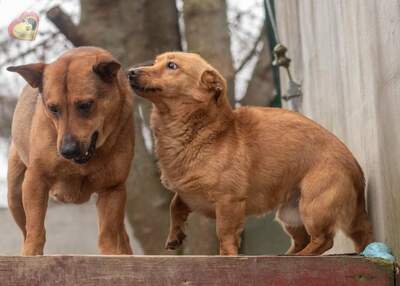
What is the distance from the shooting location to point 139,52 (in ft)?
30.9

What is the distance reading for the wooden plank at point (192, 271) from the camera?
3.74m

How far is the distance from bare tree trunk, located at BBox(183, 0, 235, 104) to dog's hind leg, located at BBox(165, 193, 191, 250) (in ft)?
14.4

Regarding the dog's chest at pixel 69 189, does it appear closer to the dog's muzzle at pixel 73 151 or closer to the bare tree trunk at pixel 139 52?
the dog's muzzle at pixel 73 151

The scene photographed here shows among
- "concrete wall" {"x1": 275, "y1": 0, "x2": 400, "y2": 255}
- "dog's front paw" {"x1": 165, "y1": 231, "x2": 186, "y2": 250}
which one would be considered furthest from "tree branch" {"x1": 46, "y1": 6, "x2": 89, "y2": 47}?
"dog's front paw" {"x1": 165, "y1": 231, "x2": 186, "y2": 250}

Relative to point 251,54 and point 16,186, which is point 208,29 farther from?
point 16,186

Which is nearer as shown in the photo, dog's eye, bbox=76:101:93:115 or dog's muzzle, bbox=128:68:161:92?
dog's muzzle, bbox=128:68:161:92

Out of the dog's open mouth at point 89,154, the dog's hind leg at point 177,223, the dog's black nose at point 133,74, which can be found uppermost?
the dog's black nose at point 133,74

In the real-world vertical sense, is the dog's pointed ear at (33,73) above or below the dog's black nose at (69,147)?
above

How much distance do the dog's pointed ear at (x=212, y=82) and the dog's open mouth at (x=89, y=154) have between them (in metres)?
0.61

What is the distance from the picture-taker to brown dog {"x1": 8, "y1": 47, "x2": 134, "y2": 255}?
15.5 ft

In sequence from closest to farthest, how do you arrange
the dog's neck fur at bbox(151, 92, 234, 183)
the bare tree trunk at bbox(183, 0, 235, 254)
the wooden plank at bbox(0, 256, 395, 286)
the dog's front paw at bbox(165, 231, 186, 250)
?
the wooden plank at bbox(0, 256, 395, 286) → the dog's neck fur at bbox(151, 92, 234, 183) → the dog's front paw at bbox(165, 231, 186, 250) → the bare tree trunk at bbox(183, 0, 235, 254)

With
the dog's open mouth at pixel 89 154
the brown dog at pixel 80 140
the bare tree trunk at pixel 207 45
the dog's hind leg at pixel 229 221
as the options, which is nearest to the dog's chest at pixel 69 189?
the brown dog at pixel 80 140

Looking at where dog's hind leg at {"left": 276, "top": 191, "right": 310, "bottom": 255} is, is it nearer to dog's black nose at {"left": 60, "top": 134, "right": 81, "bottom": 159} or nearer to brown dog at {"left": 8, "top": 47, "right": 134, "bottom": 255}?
brown dog at {"left": 8, "top": 47, "right": 134, "bottom": 255}

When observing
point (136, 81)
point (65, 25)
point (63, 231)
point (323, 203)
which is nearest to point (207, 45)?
point (65, 25)
